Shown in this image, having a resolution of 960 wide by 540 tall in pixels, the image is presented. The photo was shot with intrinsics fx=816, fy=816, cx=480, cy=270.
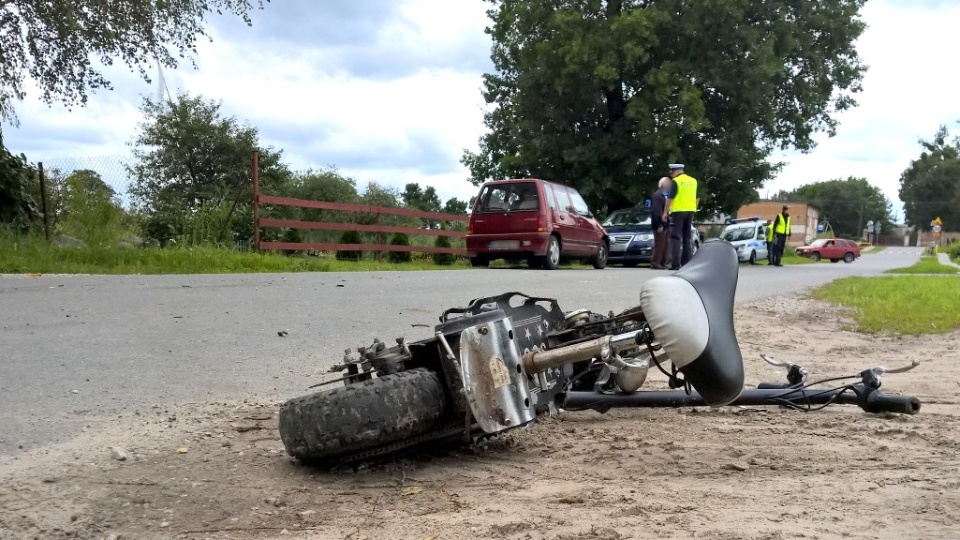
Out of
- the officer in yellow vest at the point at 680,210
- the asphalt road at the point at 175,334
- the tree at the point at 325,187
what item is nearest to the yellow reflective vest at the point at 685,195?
the officer in yellow vest at the point at 680,210

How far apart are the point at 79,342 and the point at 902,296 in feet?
31.5

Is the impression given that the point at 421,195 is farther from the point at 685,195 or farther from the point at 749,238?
the point at 685,195

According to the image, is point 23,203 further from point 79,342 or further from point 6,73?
point 79,342

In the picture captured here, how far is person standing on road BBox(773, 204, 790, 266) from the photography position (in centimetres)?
2556

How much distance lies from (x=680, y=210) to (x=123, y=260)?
8411mm

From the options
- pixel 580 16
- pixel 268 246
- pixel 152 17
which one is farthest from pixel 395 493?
pixel 580 16

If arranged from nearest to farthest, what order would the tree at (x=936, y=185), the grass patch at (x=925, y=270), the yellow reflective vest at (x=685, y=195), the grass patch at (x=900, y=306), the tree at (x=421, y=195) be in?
the grass patch at (x=900, y=306) < the yellow reflective vest at (x=685, y=195) < the grass patch at (x=925, y=270) < the tree at (x=421, y=195) < the tree at (x=936, y=185)

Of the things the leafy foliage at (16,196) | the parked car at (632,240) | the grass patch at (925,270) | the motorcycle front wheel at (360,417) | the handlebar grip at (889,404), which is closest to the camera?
the motorcycle front wheel at (360,417)

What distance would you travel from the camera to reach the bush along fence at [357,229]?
51.8 ft

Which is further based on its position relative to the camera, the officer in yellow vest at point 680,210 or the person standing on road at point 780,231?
the person standing on road at point 780,231

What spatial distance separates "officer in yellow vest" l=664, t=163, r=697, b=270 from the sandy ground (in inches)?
357

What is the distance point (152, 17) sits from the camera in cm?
1673

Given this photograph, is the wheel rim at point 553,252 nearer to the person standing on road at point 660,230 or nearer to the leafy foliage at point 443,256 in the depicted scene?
the person standing on road at point 660,230

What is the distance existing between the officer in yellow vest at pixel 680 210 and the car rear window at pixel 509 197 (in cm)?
374
